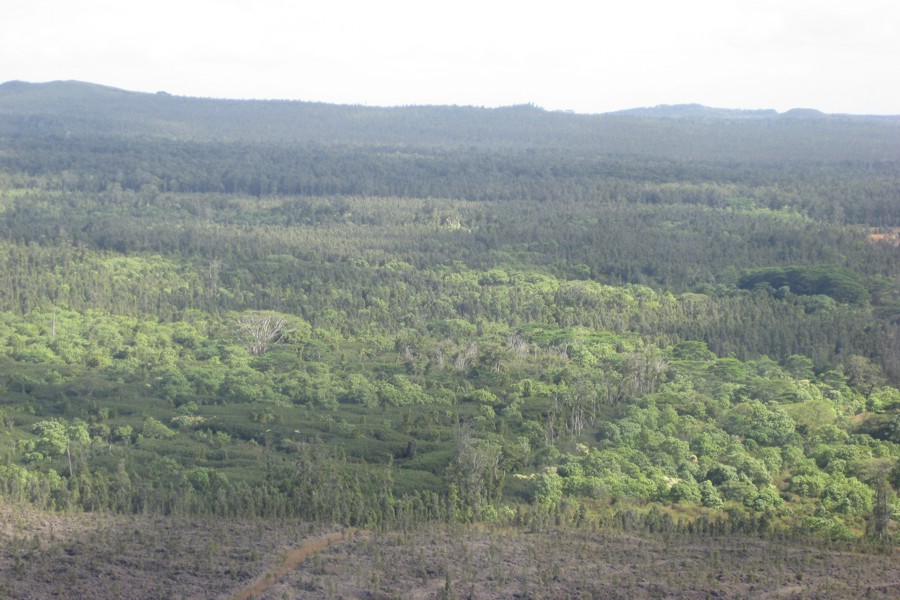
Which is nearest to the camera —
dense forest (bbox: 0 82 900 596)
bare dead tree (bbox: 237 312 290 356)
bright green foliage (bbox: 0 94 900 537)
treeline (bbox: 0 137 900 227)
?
dense forest (bbox: 0 82 900 596)

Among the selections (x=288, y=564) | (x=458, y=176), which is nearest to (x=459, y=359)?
(x=288, y=564)

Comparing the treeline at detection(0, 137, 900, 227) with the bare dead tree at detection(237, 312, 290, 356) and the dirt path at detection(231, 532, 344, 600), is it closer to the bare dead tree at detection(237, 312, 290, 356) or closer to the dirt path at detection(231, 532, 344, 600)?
the bare dead tree at detection(237, 312, 290, 356)

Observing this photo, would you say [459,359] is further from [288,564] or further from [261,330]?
[288,564]

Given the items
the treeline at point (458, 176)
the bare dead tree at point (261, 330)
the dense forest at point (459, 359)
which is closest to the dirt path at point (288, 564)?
the dense forest at point (459, 359)

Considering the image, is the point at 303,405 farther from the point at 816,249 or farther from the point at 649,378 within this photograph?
the point at 816,249

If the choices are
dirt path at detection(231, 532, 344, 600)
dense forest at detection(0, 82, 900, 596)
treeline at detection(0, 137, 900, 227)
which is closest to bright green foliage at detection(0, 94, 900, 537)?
dense forest at detection(0, 82, 900, 596)

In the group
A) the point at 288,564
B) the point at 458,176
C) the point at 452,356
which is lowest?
the point at 288,564

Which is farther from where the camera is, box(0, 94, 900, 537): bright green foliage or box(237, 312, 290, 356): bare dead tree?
box(237, 312, 290, 356): bare dead tree

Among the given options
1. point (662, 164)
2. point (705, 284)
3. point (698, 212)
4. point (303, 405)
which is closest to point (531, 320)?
point (705, 284)
